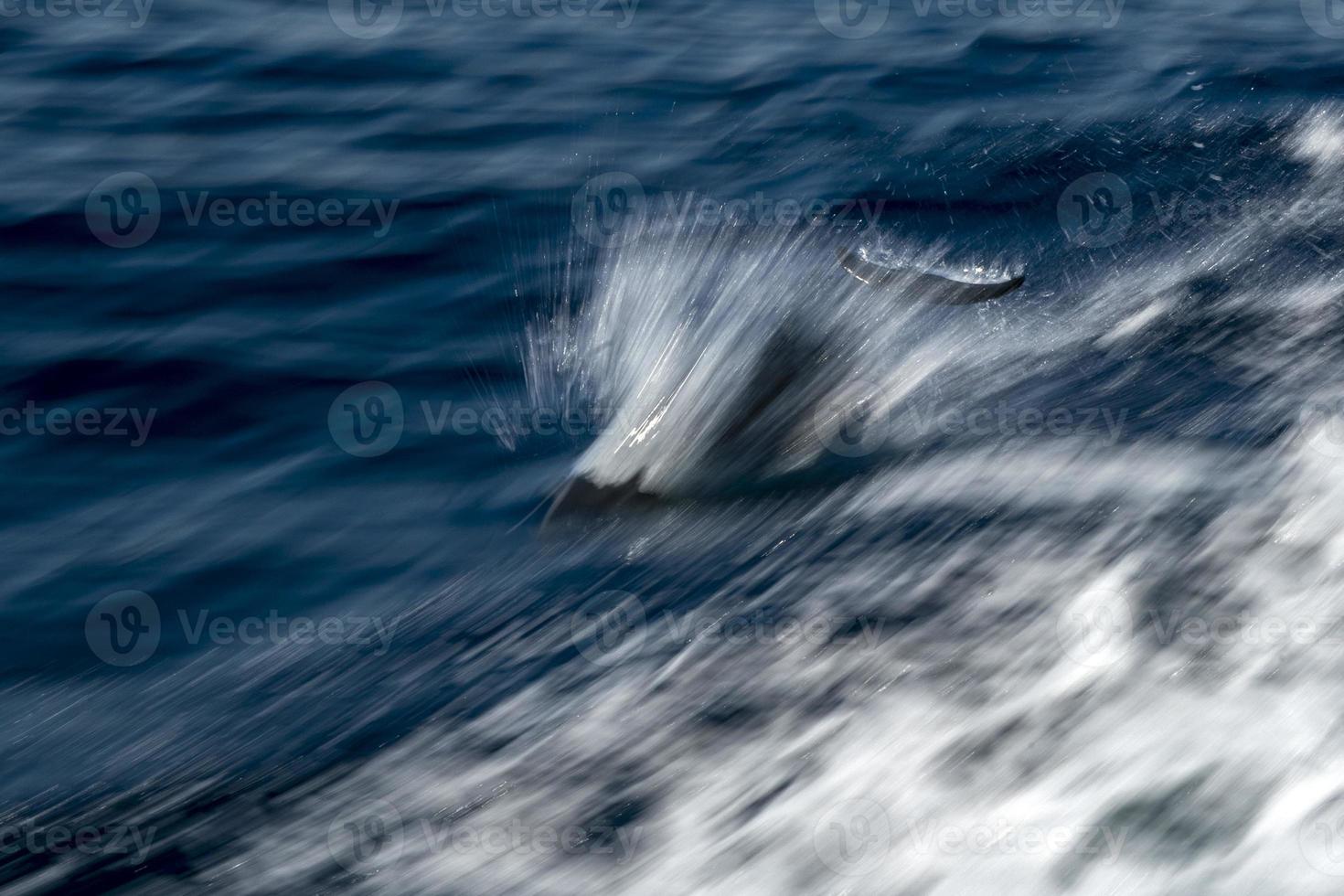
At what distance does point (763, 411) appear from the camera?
4.85 metres

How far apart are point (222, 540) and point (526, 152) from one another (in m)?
3.13

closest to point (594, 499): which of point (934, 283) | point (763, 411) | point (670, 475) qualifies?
point (670, 475)

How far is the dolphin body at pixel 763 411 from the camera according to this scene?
15.1 feet

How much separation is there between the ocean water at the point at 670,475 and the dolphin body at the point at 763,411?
19mm

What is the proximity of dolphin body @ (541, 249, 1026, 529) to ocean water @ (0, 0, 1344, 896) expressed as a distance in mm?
19

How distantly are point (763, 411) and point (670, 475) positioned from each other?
16.4 inches

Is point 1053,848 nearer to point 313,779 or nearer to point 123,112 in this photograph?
point 313,779

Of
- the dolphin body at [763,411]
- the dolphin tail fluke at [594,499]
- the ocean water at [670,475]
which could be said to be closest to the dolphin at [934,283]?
the dolphin body at [763,411]

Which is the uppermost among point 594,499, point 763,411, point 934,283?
point 934,283

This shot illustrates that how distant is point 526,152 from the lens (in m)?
7.09

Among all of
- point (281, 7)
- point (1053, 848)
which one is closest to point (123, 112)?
point (281, 7)

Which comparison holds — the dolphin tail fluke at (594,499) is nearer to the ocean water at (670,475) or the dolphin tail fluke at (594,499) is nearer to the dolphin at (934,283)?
the ocean water at (670,475)

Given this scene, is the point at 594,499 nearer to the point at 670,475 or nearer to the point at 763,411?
the point at 670,475

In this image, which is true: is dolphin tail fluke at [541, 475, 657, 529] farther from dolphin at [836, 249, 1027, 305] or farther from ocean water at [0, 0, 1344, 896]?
dolphin at [836, 249, 1027, 305]
